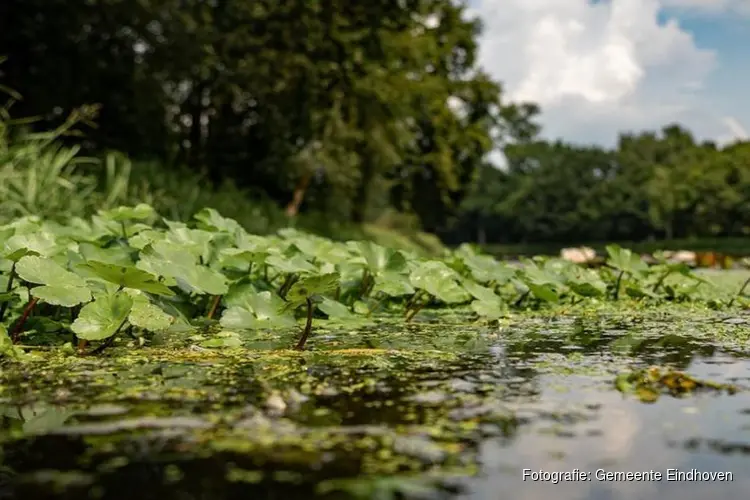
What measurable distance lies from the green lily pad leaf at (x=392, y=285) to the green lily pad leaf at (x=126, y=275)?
3.07 ft

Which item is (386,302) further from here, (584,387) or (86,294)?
(584,387)

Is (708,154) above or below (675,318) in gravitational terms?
above

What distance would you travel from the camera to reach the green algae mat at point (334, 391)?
90cm

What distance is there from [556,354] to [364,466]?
1.03m

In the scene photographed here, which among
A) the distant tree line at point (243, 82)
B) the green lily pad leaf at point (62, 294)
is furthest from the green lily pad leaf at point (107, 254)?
the distant tree line at point (243, 82)

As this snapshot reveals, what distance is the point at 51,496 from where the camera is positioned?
82 cm

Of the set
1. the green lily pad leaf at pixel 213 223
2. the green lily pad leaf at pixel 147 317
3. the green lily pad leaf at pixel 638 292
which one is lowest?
the green lily pad leaf at pixel 638 292

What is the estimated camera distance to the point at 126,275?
6.26ft

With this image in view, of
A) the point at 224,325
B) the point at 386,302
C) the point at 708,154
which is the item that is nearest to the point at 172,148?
the point at 386,302

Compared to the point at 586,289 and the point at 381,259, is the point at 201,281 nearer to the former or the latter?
the point at 381,259

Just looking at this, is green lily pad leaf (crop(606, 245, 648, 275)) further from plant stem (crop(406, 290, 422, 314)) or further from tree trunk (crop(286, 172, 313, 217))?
tree trunk (crop(286, 172, 313, 217))

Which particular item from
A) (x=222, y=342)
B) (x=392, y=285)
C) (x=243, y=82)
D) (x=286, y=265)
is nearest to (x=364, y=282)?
(x=392, y=285)

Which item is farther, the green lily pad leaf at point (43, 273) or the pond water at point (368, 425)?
the green lily pad leaf at point (43, 273)

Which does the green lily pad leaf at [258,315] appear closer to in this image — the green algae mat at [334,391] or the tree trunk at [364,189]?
the green algae mat at [334,391]
